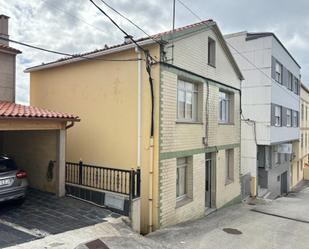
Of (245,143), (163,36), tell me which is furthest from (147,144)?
(245,143)

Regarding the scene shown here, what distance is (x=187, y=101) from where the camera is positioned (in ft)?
38.9

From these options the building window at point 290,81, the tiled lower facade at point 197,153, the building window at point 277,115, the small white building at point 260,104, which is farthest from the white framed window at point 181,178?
the building window at point 290,81

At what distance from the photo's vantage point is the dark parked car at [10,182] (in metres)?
8.07

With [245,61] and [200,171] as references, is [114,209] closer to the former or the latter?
[200,171]

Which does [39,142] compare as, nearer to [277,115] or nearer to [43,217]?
[43,217]

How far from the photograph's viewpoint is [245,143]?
19578mm

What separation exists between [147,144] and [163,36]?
3492mm

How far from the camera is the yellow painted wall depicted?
32.7 ft

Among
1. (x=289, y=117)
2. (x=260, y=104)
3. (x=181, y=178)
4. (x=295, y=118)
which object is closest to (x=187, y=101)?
(x=181, y=178)

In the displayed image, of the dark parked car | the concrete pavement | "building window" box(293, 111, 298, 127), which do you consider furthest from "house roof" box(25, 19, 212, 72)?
"building window" box(293, 111, 298, 127)

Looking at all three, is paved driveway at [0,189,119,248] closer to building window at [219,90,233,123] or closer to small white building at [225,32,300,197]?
building window at [219,90,233,123]

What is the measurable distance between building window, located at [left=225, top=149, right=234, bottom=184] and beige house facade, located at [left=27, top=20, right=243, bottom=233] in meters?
1.39

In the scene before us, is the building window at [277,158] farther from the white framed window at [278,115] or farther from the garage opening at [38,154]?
the garage opening at [38,154]

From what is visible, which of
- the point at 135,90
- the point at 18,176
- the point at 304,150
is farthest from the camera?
the point at 304,150
